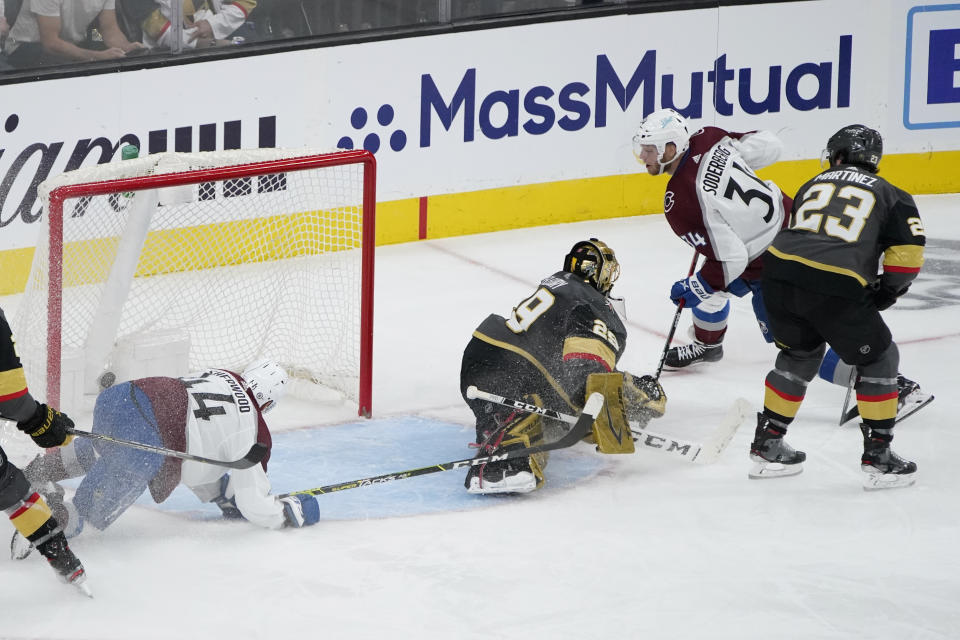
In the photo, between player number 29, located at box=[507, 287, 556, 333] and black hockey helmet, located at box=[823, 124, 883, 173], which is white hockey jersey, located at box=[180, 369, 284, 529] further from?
black hockey helmet, located at box=[823, 124, 883, 173]

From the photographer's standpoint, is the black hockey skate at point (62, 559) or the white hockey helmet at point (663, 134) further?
the white hockey helmet at point (663, 134)

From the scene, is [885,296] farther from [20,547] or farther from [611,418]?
[20,547]

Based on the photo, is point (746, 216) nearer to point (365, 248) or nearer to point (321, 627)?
point (365, 248)

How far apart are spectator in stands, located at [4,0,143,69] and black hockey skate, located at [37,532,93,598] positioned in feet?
9.58

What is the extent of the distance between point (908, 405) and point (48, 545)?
281cm

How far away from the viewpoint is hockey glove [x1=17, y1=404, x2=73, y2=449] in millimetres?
3344

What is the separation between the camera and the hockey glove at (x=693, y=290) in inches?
200

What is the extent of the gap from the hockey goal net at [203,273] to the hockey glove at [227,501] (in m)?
0.61

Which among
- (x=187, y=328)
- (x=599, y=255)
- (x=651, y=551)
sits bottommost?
(x=651, y=551)

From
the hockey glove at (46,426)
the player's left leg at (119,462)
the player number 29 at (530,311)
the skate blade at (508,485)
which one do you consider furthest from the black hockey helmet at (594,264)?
the hockey glove at (46,426)

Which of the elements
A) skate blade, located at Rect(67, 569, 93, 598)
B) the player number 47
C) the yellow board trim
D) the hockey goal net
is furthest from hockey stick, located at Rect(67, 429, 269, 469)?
the yellow board trim

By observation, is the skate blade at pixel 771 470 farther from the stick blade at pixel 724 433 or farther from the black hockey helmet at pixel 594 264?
the black hockey helmet at pixel 594 264

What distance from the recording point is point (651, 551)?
3.78m

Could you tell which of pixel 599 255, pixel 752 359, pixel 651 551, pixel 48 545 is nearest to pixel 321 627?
pixel 48 545
